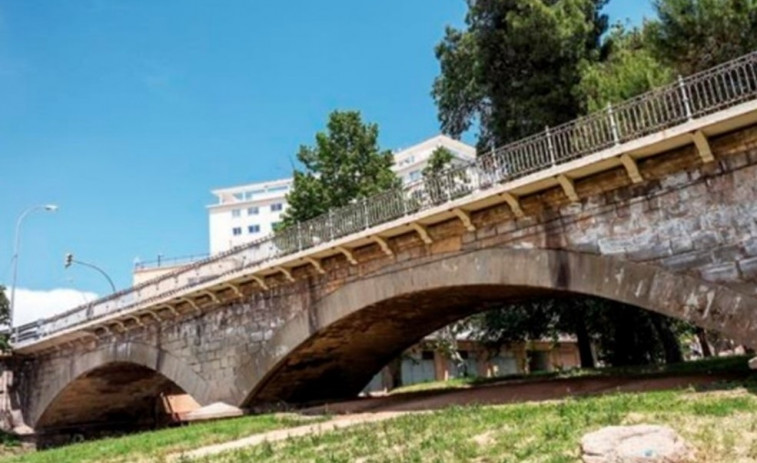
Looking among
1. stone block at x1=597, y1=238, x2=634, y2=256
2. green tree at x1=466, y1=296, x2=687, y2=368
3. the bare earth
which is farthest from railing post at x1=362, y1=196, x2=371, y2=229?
green tree at x1=466, y1=296, x2=687, y2=368

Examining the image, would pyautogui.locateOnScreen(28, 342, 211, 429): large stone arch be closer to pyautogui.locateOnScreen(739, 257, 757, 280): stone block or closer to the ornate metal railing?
the ornate metal railing

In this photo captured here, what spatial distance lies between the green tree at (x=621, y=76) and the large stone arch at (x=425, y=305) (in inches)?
208

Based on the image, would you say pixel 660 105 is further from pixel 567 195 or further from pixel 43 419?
pixel 43 419

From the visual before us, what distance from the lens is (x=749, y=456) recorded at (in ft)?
18.0

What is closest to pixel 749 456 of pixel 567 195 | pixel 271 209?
pixel 567 195

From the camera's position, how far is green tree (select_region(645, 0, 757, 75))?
13453mm

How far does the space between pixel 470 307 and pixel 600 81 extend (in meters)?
6.84

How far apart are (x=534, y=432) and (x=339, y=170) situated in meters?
24.3

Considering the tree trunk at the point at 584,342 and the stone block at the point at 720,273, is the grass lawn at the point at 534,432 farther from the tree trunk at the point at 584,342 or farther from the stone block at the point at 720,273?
the tree trunk at the point at 584,342

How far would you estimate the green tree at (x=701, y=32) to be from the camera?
44.1 ft

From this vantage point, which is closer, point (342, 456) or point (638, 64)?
point (342, 456)

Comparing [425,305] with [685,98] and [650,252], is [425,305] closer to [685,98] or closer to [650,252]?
[650,252]

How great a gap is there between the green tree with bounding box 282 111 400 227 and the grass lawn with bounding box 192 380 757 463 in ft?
65.8

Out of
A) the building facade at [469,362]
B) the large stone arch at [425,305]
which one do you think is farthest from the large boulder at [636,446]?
the building facade at [469,362]
